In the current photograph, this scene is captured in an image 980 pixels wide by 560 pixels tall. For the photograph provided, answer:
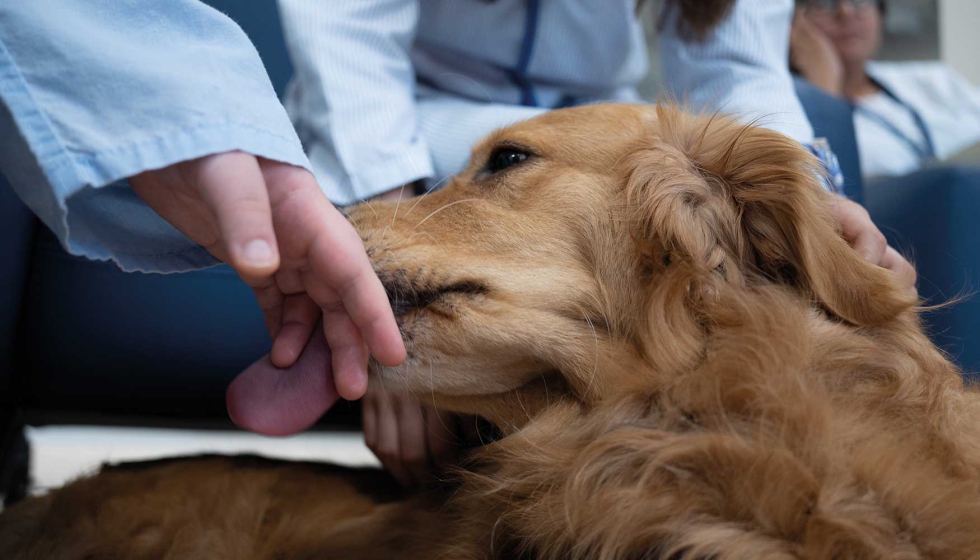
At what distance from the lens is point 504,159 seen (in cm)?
105

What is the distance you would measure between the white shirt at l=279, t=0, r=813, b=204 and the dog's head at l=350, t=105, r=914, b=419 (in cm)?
31

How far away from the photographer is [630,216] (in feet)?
2.97

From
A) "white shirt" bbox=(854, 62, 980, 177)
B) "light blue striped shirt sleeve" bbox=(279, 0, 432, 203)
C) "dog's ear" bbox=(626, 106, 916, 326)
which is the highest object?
"dog's ear" bbox=(626, 106, 916, 326)

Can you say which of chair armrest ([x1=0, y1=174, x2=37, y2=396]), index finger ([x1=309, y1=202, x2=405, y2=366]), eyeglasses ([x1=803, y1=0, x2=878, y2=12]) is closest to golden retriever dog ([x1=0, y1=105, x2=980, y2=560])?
index finger ([x1=309, y1=202, x2=405, y2=366])

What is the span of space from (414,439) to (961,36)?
12.5 ft

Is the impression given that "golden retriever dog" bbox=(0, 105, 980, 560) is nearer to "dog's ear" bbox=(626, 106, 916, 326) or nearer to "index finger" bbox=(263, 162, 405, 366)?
"dog's ear" bbox=(626, 106, 916, 326)

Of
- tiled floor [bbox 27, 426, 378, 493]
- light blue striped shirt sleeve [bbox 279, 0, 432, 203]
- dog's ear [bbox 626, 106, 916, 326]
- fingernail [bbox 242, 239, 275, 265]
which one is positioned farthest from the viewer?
tiled floor [bbox 27, 426, 378, 493]

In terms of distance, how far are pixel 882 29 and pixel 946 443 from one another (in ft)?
11.5

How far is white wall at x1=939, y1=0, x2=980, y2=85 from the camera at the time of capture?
12.0 feet

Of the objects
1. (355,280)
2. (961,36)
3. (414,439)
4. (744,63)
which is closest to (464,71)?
(744,63)

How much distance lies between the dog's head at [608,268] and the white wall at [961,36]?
348cm

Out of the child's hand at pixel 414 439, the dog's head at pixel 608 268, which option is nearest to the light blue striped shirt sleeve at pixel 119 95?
the dog's head at pixel 608 268

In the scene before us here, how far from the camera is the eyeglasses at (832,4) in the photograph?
3041mm

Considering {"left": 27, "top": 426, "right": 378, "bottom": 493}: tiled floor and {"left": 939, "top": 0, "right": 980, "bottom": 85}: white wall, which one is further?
{"left": 939, "top": 0, "right": 980, "bottom": 85}: white wall
